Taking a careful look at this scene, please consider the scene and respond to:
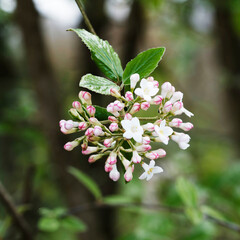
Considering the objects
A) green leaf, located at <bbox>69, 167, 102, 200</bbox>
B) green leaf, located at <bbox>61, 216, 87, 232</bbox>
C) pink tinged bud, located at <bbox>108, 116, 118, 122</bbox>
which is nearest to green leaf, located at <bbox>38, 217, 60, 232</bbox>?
green leaf, located at <bbox>61, 216, 87, 232</bbox>

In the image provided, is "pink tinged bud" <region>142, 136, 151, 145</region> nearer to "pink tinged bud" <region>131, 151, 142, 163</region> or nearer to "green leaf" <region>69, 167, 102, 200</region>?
"pink tinged bud" <region>131, 151, 142, 163</region>

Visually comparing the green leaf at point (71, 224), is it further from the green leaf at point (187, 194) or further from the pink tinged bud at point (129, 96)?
the pink tinged bud at point (129, 96)

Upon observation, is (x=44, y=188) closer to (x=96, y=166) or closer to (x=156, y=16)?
(x=96, y=166)

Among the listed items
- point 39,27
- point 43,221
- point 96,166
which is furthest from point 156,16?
point 43,221

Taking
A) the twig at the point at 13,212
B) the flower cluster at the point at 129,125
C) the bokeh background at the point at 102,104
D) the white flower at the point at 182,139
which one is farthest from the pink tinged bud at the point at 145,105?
the bokeh background at the point at 102,104

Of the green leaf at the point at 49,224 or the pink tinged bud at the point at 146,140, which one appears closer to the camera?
the pink tinged bud at the point at 146,140

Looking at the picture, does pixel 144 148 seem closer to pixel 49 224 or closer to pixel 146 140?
pixel 146 140
